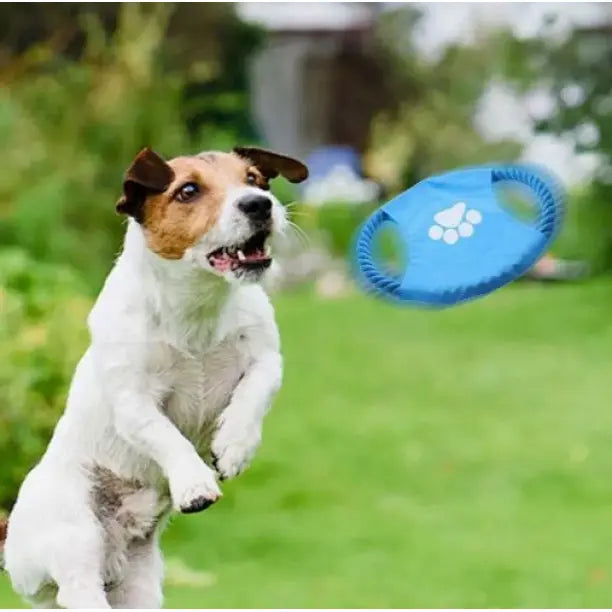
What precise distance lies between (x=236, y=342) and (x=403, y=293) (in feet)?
1.19

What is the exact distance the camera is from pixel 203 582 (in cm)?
848

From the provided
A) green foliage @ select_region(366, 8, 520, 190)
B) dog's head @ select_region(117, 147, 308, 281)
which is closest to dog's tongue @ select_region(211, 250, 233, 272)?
dog's head @ select_region(117, 147, 308, 281)

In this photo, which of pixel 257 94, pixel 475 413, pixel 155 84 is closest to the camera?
pixel 155 84

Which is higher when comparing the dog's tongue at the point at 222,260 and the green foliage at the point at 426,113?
the green foliage at the point at 426,113

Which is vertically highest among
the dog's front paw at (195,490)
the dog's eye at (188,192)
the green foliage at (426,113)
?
the green foliage at (426,113)

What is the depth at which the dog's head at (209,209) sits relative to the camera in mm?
3041

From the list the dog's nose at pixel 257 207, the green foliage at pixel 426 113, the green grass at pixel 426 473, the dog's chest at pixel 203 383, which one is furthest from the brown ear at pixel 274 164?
the green foliage at pixel 426 113

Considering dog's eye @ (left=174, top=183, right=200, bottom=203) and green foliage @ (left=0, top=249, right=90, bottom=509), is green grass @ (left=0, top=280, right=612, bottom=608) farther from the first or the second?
dog's eye @ (left=174, top=183, right=200, bottom=203)

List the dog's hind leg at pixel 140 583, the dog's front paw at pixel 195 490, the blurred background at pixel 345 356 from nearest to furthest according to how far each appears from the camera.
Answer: the dog's front paw at pixel 195 490 < the dog's hind leg at pixel 140 583 < the blurred background at pixel 345 356

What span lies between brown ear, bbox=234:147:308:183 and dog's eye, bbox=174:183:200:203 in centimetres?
19

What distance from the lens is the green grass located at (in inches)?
341

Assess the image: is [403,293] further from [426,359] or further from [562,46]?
[562,46]

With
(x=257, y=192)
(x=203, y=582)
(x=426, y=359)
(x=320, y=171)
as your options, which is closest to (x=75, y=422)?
(x=257, y=192)

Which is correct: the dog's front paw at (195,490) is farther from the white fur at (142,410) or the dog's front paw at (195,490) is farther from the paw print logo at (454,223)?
the paw print logo at (454,223)
